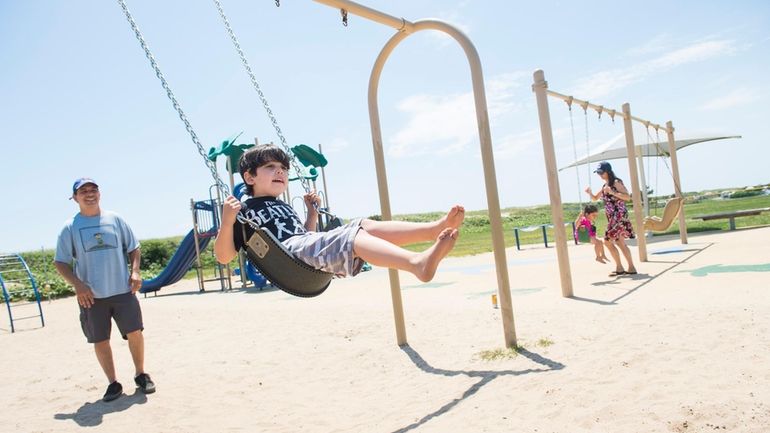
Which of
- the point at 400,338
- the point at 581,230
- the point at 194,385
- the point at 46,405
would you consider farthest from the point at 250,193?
the point at 581,230

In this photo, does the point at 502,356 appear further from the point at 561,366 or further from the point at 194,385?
the point at 194,385

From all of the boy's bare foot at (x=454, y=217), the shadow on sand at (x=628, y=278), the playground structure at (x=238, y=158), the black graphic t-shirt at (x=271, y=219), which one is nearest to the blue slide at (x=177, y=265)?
the playground structure at (x=238, y=158)

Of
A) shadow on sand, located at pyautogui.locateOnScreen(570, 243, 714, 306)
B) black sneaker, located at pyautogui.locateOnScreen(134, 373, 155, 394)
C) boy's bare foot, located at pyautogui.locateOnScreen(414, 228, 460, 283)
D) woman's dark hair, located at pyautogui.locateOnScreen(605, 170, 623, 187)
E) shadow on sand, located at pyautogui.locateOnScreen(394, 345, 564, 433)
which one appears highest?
woman's dark hair, located at pyautogui.locateOnScreen(605, 170, 623, 187)

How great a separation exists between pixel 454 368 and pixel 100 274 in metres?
2.68

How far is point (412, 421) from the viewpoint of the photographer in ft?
9.52

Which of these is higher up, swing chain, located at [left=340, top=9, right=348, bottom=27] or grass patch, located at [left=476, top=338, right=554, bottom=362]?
swing chain, located at [left=340, top=9, right=348, bottom=27]

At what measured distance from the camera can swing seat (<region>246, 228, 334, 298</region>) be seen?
8.86ft

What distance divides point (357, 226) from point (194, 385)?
2.24 meters

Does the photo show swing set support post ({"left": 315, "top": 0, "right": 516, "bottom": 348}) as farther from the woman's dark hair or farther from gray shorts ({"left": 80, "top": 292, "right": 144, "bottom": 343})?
the woman's dark hair

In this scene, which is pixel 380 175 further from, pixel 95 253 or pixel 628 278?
pixel 628 278

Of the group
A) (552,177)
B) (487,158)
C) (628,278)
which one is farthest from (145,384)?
(628,278)

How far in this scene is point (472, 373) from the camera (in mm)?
3650

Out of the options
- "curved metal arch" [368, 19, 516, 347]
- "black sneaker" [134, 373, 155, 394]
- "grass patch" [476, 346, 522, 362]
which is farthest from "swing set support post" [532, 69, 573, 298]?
"black sneaker" [134, 373, 155, 394]

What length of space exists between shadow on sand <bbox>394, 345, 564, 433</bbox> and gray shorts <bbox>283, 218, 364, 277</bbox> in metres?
0.93
